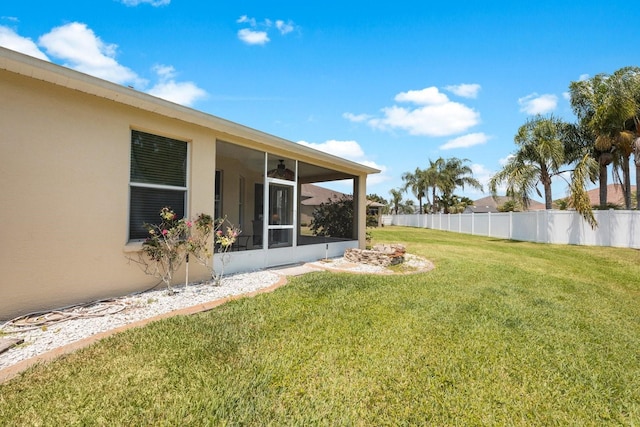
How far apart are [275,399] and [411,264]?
7570 millimetres

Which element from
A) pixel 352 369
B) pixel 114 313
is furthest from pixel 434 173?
pixel 114 313

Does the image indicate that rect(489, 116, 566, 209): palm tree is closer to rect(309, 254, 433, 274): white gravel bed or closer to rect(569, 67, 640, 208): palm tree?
rect(569, 67, 640, 208): palm tree

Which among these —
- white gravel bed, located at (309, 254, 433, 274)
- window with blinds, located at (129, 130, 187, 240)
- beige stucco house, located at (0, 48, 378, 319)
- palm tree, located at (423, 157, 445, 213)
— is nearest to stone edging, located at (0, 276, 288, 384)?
beige stucco house, located at (0, 48, 378, 319)

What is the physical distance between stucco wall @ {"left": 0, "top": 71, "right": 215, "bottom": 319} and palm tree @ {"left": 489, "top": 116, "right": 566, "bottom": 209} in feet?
73.5

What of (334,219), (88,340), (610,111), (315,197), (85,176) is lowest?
(88,340)

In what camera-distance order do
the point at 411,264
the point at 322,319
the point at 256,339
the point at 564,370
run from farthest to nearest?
the point at 411,264 < the point at 322,319 < the point at 256,339 < the point at 564,370

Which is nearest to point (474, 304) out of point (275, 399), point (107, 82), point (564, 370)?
point (564, 370)

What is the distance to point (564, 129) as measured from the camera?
2031cm

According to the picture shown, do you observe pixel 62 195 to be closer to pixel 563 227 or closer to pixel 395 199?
pixel 563 227

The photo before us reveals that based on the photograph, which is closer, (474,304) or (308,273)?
(474,304)

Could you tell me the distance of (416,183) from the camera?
4122 centimetres

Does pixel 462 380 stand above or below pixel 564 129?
below

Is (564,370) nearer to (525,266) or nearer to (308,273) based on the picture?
(308,273)

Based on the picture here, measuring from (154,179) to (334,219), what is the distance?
8.09 metres
